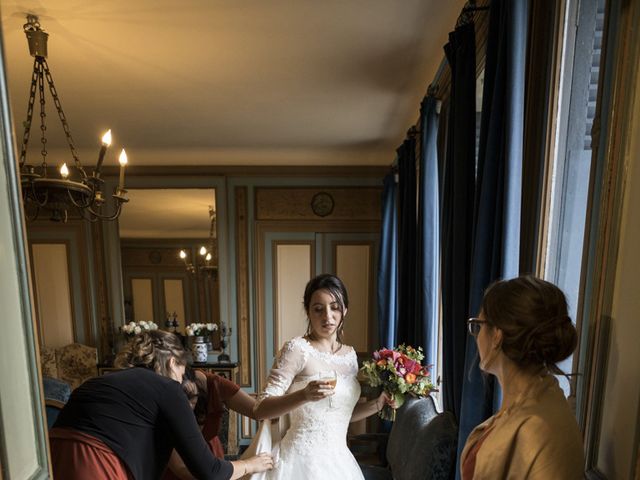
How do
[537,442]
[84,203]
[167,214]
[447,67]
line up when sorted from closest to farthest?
1. [537,442]
2. [447,67]
3. [84,203]
4. [167,214]

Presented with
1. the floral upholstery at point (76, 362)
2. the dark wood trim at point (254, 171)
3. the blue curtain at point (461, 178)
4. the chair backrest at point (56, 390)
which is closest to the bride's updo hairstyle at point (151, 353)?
the blue curtain at point (461, 178)

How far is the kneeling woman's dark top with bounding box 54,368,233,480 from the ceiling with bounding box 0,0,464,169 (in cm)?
106

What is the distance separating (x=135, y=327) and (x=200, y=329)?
0.68 meters

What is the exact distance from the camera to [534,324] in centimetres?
74

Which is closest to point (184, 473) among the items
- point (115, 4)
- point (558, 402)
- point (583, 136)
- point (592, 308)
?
point (558, 402)

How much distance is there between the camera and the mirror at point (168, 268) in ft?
13.6

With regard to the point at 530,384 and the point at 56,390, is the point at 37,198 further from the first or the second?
the point at 530,384

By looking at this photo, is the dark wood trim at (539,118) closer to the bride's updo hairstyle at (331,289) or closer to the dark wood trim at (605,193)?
the dark wood trim at (605,193)

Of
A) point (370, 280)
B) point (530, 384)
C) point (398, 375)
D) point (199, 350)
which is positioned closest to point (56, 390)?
point (199, 350)

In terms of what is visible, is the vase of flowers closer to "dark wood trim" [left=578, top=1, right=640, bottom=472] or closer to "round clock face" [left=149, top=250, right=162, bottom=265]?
"round clock face" [left=149, top=250, right=162, bottom=265]

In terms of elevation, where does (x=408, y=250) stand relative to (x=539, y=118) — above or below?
below

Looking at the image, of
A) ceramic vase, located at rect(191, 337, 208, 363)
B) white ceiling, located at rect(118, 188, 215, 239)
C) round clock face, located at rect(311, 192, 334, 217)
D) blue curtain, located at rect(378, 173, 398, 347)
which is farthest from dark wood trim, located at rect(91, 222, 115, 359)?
blue curtain, located at rect(378, 173, 398, 347)

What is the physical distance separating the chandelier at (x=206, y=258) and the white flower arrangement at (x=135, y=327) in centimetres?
71

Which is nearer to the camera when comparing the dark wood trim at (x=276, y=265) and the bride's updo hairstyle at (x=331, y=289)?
the bride's updo hairstyle at (x=331, y=289)
